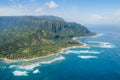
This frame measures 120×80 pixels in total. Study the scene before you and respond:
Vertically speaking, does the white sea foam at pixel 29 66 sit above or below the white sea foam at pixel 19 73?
above

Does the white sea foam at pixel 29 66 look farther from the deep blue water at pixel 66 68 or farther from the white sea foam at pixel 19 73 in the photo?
the white sea foam at pixel 19 73

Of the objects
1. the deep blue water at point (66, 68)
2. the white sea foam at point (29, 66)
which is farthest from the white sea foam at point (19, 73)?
the white sea foam at point (29, 66)

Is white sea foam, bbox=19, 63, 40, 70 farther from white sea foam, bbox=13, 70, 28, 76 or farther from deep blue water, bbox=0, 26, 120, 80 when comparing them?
white sea foam, bbox=13, 70, 28, 76

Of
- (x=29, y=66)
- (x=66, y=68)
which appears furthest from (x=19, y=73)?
(x=66, y=68)

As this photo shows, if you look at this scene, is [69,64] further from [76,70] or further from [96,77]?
[96,77]

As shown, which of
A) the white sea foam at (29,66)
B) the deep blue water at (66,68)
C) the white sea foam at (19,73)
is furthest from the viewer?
the white sea foam at (29,66)

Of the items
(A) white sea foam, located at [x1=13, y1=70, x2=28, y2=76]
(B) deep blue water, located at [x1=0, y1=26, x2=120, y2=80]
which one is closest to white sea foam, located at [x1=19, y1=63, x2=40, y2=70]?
(B) deep blue water, located at [x1=0, y1=26, x2=120, y2=80]

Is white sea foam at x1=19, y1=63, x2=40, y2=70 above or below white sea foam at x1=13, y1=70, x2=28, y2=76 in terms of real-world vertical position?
above

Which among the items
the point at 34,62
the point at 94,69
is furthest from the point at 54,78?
the point at 34,62

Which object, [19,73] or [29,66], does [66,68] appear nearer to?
[29,66]

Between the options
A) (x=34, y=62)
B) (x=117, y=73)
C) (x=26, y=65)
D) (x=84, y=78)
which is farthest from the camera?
(x=34, y=62)

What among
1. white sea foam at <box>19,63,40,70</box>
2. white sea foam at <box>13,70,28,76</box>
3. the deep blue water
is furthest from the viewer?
white sea foam at <box>19,63,40,70</box>
